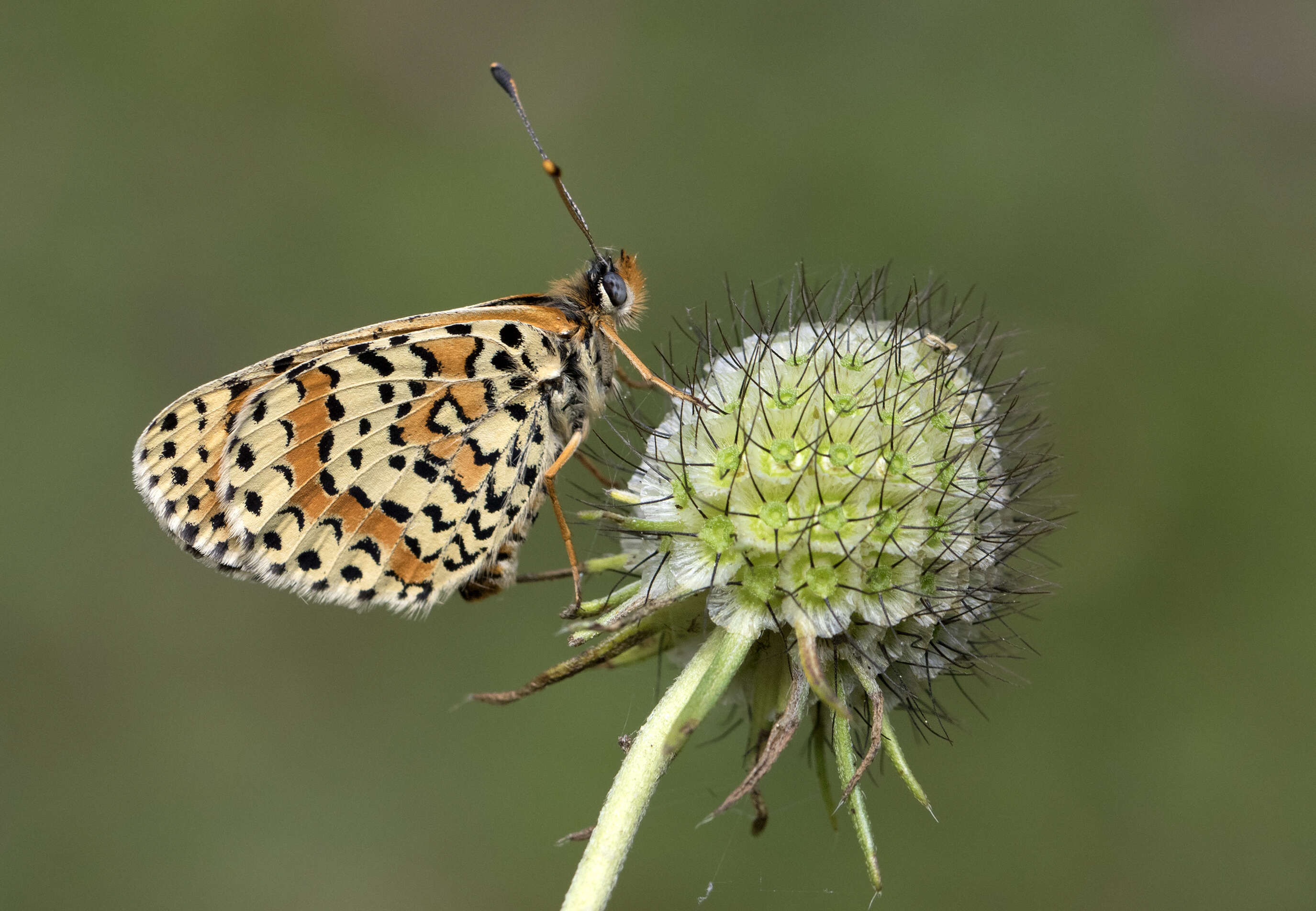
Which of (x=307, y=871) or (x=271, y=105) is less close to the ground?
(x=271, y=105)

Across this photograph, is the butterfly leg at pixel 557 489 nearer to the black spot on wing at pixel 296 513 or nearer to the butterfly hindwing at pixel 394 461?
the butterfly hindwing at pixel 394 461

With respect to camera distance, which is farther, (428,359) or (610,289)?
(610,289)

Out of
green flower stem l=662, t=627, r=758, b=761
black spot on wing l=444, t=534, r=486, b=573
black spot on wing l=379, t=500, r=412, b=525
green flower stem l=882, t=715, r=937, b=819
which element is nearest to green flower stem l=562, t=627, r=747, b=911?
green flower stem l=662, t=627, r=758, b=761

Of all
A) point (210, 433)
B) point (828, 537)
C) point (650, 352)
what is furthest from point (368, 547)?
point (650, 352)

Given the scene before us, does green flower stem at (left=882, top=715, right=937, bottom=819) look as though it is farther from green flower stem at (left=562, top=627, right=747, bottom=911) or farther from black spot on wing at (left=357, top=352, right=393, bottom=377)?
black spot on wing at (left=357, top=352, right=393, bottom=377)

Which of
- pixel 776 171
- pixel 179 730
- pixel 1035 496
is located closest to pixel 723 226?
pixel 776 171

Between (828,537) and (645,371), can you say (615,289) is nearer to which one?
(645,371)

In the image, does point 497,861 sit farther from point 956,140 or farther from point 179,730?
point 956,140
